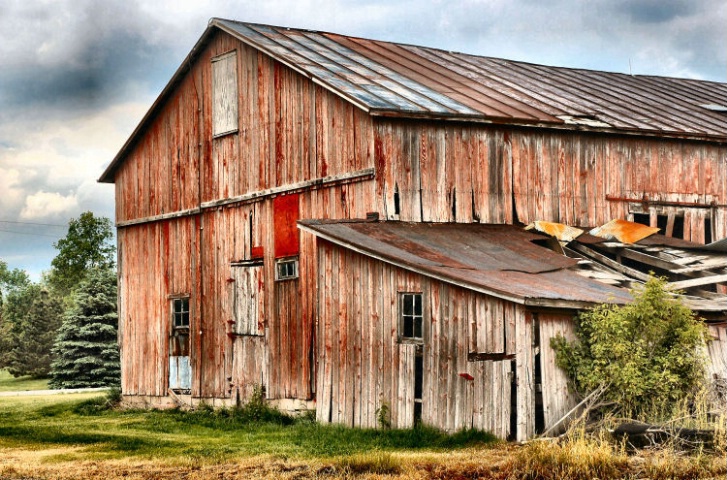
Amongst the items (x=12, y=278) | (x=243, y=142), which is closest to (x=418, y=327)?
(x=243, y=142)

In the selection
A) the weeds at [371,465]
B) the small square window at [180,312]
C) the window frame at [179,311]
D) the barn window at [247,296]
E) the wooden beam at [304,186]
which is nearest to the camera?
the weeds at [371,465]

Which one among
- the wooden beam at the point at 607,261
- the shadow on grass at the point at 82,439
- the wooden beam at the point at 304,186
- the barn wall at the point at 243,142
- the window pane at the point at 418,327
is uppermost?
the barn wall at the point at 243,142

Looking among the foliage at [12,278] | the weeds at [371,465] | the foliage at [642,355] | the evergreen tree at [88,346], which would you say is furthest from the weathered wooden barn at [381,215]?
the foliage at [12,278]

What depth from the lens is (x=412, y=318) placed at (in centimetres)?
1834

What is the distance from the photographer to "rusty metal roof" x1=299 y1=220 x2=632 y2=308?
16.9 m

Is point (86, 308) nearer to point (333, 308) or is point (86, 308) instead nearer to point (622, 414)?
point (333, 308)

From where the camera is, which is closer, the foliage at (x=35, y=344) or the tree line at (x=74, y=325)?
the tree line at (x=74, y=325)

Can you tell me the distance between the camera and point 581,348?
1680 centimetres

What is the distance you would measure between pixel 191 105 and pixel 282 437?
35.1 ft

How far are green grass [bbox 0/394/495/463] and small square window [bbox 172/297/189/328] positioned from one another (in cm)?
215

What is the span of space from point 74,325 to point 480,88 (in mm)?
21538

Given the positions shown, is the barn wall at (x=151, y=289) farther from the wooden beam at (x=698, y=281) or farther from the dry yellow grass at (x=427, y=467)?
the wooden beam at (x=698, y=281)

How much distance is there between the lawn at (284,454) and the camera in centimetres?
1314

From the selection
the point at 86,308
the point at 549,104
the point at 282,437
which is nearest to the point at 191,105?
the point at 549,104
